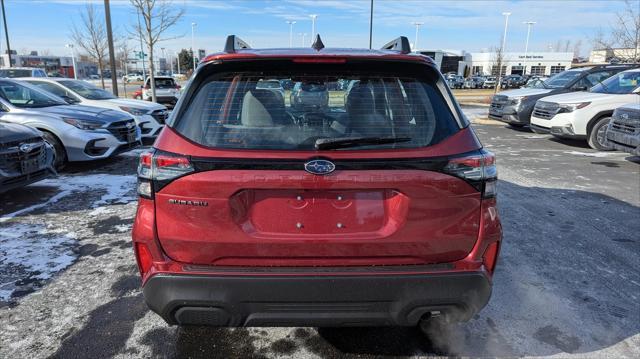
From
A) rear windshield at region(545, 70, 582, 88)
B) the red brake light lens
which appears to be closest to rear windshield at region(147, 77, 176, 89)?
rear windshield at region(545, 70, 582, 88)

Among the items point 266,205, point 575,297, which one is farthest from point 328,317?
point 575,297

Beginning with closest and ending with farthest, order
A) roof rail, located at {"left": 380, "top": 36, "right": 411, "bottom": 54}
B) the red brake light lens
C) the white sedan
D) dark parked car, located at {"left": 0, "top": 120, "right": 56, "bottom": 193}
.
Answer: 1. the red brake light lens
2. roof rail, located at {"left": 380, "top": 36, "right": 411, "bottom": 54}
3. dark parked car, located at {"left": 0, "top": 120, "right": 56, "bottom": 193}
4. the white sedan

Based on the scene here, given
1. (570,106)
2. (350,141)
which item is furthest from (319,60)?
(570,106)

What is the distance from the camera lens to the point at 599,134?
10367 mm

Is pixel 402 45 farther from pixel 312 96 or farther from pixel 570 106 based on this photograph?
pixel 570 106

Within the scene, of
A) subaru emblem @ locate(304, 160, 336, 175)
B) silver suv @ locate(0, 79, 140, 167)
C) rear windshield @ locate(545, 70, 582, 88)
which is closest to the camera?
subaru emblem @ locate(304, 160, 336, 175)

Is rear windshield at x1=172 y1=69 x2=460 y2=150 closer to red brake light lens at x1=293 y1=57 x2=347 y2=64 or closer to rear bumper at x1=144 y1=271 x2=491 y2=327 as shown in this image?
red brake light lens at x1=293 y1=57 x2=347 y2=64

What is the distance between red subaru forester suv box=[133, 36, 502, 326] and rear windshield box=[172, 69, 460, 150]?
0.01 m

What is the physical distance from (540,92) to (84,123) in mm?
12412

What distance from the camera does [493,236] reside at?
232 centimetres

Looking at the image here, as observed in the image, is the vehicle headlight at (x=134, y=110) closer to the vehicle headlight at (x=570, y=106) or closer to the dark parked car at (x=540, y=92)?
the vehicle headlight at (x=570, y=106)

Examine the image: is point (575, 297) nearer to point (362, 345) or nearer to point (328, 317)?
point (362, 345)

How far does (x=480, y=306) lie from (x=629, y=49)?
21141 millimetres

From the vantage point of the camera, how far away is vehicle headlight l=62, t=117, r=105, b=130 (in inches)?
304
